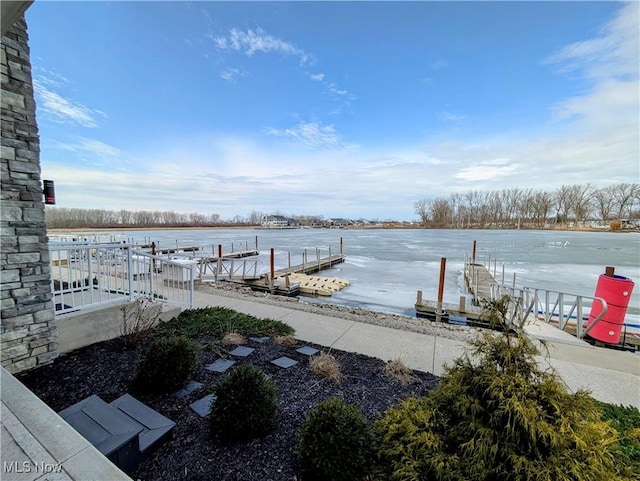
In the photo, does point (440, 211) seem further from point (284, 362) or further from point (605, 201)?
point (284, 362)

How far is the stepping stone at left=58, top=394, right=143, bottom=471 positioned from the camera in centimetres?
156

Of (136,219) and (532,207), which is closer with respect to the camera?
(136,219)

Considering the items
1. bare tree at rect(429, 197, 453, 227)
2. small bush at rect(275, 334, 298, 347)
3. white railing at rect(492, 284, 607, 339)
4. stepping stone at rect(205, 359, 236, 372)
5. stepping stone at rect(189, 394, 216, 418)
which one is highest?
bare tree at rect(429, 197, 453, 227)

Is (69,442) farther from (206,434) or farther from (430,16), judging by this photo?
(430,16)

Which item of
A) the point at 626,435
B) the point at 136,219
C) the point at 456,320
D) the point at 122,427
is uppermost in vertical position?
the point at 136,219

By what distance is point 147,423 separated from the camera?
193 centimetres

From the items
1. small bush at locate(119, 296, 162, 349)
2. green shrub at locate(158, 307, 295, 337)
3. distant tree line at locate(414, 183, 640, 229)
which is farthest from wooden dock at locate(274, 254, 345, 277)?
distant tree line at locate(414, 183, 640, 229)

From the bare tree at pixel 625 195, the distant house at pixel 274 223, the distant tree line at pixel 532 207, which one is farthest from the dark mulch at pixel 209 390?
the distant house at pixel 274 223

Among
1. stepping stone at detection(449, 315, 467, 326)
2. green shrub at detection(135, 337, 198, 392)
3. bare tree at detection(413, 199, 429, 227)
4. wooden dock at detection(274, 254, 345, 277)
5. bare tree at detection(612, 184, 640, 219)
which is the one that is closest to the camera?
green shrub at detection(135, 337, 198, 392)

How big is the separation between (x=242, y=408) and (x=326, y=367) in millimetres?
1234

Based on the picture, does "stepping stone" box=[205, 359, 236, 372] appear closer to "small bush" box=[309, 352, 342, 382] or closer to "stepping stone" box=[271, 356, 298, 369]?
"stepping stone" box=[271, 356, 298, 369]

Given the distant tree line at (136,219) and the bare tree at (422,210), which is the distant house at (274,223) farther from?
the bare tree at (422,210)

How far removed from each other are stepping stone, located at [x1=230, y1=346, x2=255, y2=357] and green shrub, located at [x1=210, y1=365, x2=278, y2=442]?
53.4 inches

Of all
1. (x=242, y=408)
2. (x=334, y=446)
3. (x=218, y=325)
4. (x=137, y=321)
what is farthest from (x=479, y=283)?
(x=137, y=321)
